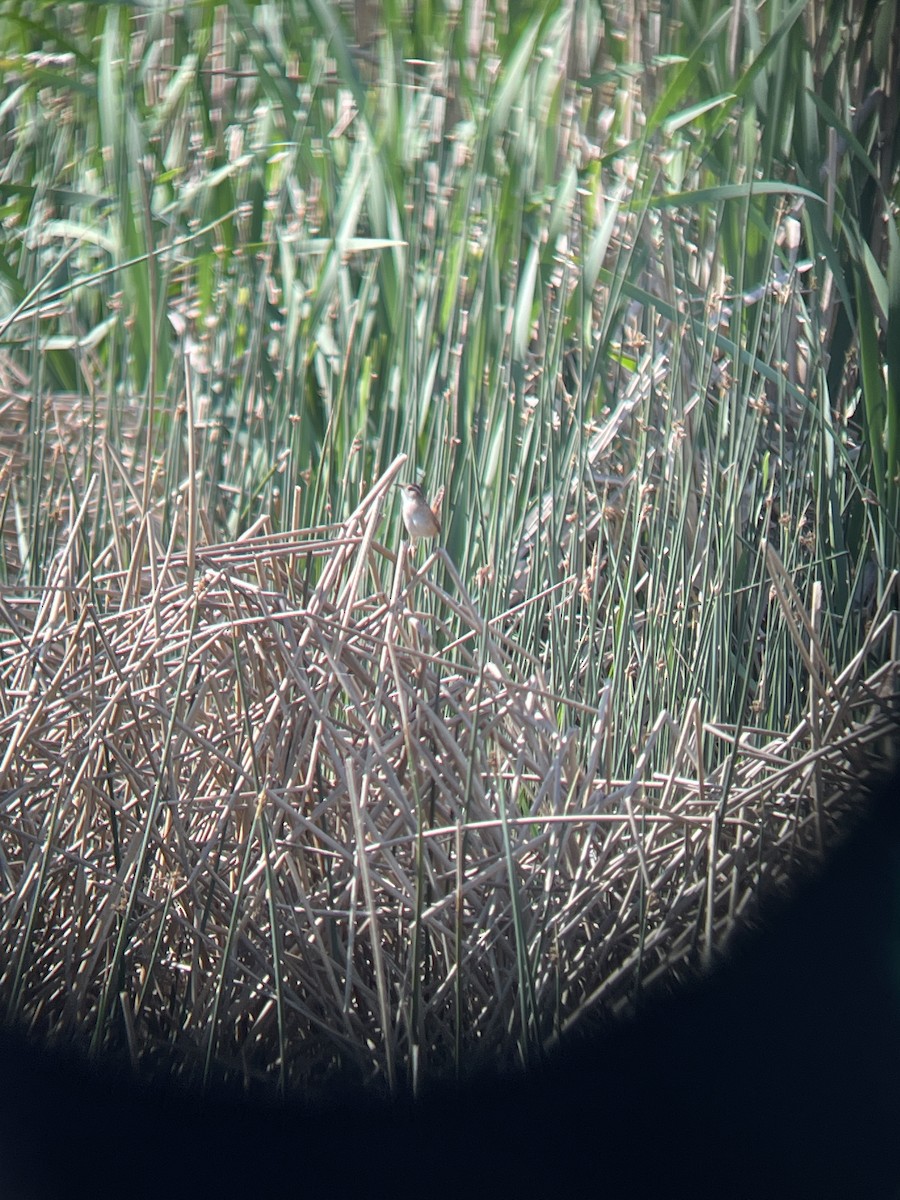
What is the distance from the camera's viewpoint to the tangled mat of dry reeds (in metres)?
0.99

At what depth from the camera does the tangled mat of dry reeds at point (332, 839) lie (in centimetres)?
99

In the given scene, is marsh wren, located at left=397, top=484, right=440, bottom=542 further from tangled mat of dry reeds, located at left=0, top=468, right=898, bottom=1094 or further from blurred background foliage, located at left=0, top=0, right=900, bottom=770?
blurred background foliage, located at left=0, top=0, right=900, bottom=770

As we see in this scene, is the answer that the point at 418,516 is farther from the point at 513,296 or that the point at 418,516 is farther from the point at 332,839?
the point at 513,296

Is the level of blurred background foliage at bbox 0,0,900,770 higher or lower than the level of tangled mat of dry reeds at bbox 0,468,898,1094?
higher

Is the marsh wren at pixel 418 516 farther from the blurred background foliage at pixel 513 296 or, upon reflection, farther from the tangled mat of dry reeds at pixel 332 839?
the blurred background foliage at pixel 513 296

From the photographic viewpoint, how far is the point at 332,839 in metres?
1.03

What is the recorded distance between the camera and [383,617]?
117 centimetres

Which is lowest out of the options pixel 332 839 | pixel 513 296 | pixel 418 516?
pixel 332 839

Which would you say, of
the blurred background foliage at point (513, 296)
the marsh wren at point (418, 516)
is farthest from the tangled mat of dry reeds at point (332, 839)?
the blurred background foliage at point (513, 296)

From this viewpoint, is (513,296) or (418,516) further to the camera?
(513,296)

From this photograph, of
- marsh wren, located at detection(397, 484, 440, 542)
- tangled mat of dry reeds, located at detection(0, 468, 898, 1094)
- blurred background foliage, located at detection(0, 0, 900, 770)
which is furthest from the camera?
blurred background foliage, located at detection(0, 0, 900, 770)

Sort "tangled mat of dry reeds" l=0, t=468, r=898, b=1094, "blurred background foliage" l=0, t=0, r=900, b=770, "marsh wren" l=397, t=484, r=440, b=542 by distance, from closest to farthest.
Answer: "tangled mat of dry reeds" l=0, t=468, r=898, b=1094 → "marsh wren" l=397, t=484, r=440, b=542 → "blurred background foliage" l=0, t=0, r=900, b=770

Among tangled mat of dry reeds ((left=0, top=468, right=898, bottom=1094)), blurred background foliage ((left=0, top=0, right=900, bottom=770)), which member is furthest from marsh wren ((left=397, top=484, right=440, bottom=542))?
blurred background foliage ((left=0, top=0, right=900, bottom=770))

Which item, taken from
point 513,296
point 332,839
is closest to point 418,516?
point 332,839
